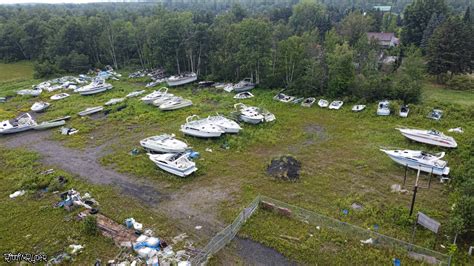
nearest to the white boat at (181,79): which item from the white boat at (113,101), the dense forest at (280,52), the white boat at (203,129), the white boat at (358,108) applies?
the dense forest at (280,52)

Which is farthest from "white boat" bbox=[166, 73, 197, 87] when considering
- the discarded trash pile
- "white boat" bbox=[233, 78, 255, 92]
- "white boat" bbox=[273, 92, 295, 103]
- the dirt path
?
the discarded trash pile

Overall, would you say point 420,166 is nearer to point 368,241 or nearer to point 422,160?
point 422,160

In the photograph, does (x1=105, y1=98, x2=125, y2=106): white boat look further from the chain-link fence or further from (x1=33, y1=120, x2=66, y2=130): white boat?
the chain-link fence

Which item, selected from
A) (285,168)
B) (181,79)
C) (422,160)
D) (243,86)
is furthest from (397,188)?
(181,79)

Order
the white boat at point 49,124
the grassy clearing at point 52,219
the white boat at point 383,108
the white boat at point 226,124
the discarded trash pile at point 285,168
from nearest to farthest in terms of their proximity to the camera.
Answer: the grassy clearing at point 52,219, the discarded trash pile at point 285,168, the white boat at point 226,124, the white boat at point 383,108, the white boat at point 49,124

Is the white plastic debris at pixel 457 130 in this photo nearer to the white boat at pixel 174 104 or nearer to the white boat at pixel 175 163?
the white boat at pixel 175 163
